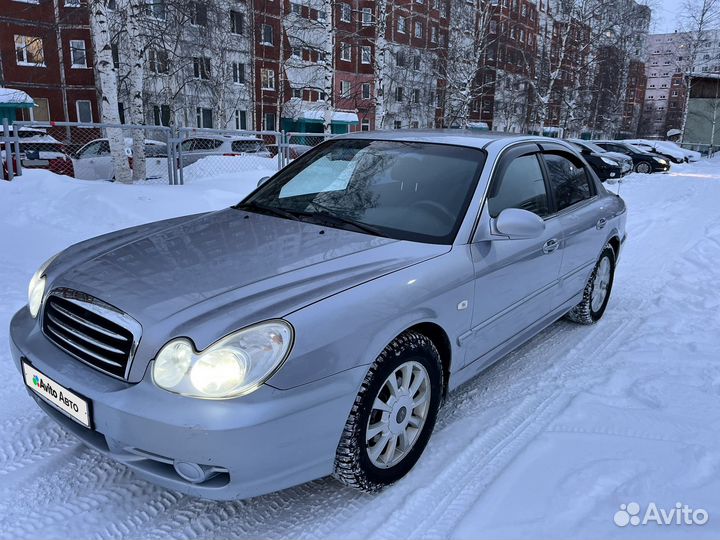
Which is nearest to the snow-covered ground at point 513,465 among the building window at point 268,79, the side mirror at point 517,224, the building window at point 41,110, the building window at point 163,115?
the side mirror at point 517,224

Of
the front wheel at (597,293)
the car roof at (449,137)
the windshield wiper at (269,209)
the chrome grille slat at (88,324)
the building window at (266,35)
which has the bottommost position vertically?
the front wheel at (597,293)

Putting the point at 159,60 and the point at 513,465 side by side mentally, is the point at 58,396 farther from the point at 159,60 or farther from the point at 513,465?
the point at 159,60

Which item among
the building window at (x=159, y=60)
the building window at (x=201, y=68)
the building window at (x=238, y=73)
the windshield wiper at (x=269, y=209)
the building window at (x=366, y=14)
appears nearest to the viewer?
the windshield wiper at (x=269, y=209)

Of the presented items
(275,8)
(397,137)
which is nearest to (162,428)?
(397,137)

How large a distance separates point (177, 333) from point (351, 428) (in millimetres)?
793

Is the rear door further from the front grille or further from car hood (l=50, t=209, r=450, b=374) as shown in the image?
the front grille

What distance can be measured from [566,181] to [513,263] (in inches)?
53.4

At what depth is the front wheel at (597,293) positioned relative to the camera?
15.1 ft

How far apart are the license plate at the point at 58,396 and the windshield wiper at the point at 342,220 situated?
5.10 feet

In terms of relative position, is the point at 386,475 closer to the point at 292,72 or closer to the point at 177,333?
the point at 177,333

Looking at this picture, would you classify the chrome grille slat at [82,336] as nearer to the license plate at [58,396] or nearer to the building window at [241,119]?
the license plate at [58,396]

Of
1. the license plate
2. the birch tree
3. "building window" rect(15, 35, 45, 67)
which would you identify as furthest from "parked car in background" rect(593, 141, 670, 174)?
"building window" rect(15, 35, 45, 67)

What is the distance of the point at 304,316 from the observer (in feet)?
6.97

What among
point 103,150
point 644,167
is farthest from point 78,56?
point 644,167
